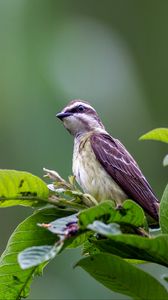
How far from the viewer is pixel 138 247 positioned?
2.47 m

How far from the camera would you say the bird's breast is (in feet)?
15.5

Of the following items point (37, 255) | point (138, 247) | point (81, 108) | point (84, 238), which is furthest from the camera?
point (81, 108)

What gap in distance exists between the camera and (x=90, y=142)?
5258 millimetres

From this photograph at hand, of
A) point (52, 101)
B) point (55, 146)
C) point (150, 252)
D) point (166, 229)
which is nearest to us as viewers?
point (150, 252)

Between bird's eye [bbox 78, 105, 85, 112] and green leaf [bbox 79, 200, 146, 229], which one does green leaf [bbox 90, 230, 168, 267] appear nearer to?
green leaf [bbox 79, 200, 146, 229]

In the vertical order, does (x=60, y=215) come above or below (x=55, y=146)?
above

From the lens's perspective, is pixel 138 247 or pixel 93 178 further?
pixel 93 178

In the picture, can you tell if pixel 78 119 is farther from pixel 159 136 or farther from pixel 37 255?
pixel 37 255

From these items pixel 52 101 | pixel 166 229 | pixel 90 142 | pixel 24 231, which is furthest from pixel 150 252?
pixel 52 101

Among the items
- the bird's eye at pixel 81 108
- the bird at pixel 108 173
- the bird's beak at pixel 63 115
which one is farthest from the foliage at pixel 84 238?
the bird's eye at pixel 81 108

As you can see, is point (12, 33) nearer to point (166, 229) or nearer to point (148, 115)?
point (148, 115)

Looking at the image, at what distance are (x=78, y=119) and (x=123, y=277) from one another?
11.0 ft

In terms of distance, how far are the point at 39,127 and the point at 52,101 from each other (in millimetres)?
626

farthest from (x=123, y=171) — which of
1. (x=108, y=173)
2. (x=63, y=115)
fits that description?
(x=63, y=115)
